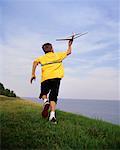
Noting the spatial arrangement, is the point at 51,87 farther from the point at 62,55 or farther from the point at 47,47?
the point at 47,47

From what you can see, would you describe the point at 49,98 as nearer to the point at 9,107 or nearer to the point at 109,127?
the point at 109,127

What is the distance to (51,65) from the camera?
8.84 m

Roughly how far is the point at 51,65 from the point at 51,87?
527 mm

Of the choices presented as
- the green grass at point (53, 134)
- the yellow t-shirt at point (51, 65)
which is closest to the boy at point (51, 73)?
the yellow t-shirt at point (51, 65)

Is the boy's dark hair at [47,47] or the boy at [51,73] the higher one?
the boy's dark hair at [47,47]

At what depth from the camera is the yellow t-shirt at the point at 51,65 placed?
8789 millimetres

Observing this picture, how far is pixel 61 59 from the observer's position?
8.95 m

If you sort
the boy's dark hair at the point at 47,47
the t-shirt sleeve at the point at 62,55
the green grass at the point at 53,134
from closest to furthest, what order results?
the green grass at the point at 53,134 → the t-shirt sleeve at the point at 62,55 → the boy's dark hair at the point at 47,47

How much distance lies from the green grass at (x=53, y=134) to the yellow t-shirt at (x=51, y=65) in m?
1.04

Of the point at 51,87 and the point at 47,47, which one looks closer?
the point at 51,87

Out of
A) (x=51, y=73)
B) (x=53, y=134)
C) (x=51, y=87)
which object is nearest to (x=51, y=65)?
(x=51, y=73)

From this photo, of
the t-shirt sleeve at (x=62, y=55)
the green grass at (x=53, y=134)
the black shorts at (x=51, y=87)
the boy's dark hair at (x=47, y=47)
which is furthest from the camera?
the boy's dark hair at (x=47, y=47)

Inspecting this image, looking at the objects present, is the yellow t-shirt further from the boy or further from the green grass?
the green grass

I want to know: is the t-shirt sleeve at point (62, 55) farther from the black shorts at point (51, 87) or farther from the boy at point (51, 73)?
the black shorts at point (51, 87)
